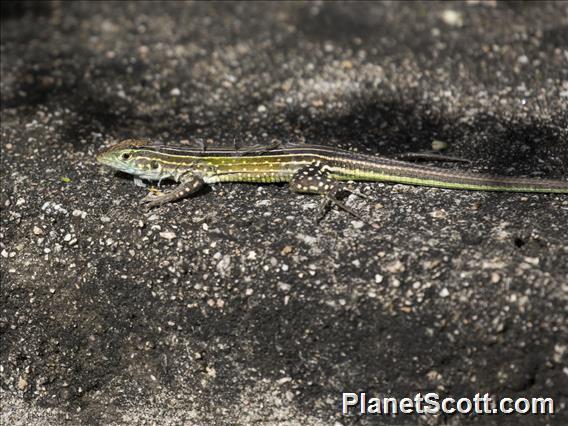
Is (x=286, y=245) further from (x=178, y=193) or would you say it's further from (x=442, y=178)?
(x=442, y=178)

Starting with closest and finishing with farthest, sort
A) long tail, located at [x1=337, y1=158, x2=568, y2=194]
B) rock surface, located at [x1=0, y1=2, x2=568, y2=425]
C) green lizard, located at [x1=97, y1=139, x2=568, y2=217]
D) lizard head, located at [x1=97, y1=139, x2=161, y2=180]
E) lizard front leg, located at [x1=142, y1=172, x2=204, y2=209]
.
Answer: rock surface, located at [x1=0, y1=2, x2=568, y2=425] → long tail, located at [x1=337, y1=158, x2=568, y2=194] → green lizard, located at [x1=97, y1=139, x2=568, y2=217] → lizard front leg, located at [x1=142, y1=172, x2=204, y2=209] → lizard head, located at [x1=97, y1=139, x2=161, y2=180]

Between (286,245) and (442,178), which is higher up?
(442,178)

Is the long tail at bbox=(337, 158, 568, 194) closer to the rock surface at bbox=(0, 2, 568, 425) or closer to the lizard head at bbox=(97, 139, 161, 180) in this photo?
the rock surface at bbox=(0, 2, 568, 425)

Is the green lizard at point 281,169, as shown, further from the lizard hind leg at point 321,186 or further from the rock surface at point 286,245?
the rock surface at point 286,245

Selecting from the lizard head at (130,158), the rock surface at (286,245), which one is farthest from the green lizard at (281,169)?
the rock surface at (286,245)

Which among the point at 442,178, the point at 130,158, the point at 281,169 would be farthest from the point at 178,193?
the point at 442,178

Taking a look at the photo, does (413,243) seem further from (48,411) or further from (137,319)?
(48,411)

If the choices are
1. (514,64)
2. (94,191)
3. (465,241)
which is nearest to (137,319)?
(94,191)

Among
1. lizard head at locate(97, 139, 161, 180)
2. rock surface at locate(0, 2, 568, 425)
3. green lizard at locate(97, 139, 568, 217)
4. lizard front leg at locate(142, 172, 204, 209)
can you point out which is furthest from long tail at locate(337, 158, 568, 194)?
lizard head at locate(97, 139, 161, 180)
